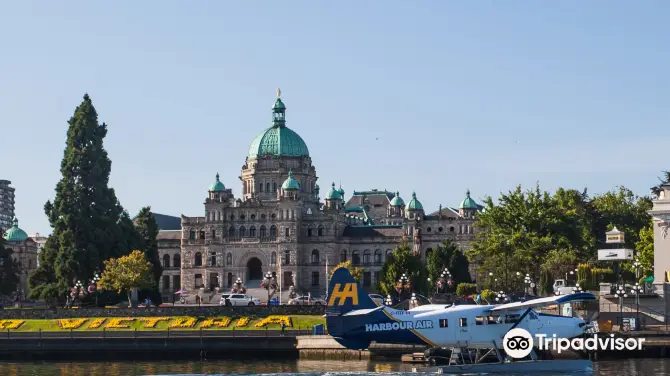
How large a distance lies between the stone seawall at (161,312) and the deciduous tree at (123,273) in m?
13.5

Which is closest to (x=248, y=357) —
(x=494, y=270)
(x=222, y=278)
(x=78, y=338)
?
(x=78, y=338)

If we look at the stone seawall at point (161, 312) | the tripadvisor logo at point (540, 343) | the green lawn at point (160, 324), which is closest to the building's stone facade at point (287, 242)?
the stone seawall at point (161, 312)

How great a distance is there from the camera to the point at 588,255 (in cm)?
13812

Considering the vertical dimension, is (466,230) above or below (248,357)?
above

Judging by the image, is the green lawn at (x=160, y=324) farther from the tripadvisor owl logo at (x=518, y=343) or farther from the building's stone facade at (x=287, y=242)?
the building's stone facade at (x=287, y=242)

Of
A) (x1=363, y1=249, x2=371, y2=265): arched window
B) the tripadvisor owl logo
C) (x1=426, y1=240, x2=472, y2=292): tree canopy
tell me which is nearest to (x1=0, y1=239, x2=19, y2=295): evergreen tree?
(x1=363, y1=249, x2=371, y2=265): arched window

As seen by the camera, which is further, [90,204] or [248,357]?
[90,204]

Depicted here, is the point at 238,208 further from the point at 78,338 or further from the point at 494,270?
the point at 78,338

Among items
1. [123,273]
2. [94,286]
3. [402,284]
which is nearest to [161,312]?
[94,286]

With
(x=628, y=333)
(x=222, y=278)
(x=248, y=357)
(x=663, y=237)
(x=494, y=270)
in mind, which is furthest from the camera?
(x=222, y=278)

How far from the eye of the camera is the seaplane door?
246 ft

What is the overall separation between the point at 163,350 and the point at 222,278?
96.7 metres

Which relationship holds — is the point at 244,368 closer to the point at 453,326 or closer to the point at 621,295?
the point at 453,326

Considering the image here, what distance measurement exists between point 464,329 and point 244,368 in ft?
59.8
